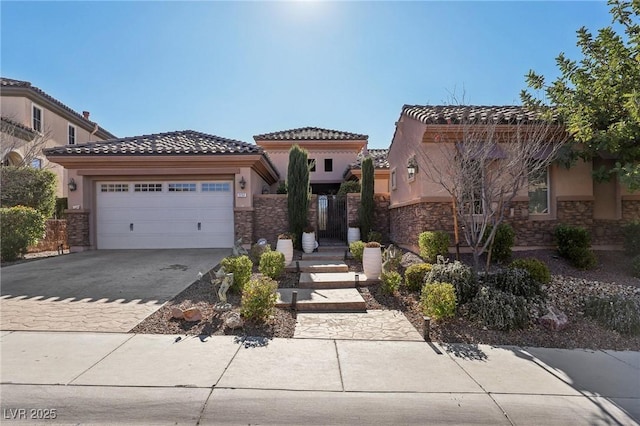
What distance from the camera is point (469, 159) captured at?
670cm

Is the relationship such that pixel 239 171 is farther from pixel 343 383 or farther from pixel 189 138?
pixel 343 383

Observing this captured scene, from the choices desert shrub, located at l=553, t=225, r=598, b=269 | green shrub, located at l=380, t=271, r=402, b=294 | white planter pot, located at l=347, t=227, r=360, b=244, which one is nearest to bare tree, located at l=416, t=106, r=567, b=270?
green shrub, located at l=380, t=271, r=402, b=294

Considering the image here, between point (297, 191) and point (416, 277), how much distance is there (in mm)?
6494

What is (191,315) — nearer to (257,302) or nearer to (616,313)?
(257,302)

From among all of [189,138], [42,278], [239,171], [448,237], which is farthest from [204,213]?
[448,237]

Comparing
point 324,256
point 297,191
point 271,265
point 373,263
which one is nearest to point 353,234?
point 324,256

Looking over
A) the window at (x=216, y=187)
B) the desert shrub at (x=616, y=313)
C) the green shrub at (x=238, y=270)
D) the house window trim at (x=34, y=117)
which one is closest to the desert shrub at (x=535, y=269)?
the desert shrub at (x=616, y=313)

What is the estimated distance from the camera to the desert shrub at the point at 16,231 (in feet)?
35.6

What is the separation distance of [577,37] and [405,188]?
6072 millimetres

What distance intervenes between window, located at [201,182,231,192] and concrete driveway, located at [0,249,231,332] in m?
2.80

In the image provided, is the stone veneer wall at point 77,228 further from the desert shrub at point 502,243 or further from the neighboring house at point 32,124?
the desert shrub at point 502,243

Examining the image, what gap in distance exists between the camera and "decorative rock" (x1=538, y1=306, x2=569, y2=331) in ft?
17.8

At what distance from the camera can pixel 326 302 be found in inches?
256

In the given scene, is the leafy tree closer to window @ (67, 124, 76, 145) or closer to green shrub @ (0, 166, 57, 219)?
green shrub @ (0, 166, 57, 219)
